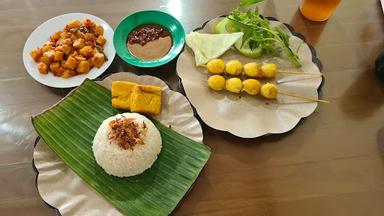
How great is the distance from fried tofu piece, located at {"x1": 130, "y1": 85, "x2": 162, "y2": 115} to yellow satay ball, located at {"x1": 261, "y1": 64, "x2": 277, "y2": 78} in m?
0.57

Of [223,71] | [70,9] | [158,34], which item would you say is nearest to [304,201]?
[223,71]

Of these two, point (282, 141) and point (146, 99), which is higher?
point (146, 99)

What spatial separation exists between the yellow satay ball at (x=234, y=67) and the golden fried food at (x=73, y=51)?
26.3 inches

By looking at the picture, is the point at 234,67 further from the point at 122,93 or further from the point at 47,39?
the point at 47,39

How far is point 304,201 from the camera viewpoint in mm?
1539

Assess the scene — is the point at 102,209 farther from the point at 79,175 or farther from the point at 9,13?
the point at 9,13

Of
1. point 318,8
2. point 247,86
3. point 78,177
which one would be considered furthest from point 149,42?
point 318,8

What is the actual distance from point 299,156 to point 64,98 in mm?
1188

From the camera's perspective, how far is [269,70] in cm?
174

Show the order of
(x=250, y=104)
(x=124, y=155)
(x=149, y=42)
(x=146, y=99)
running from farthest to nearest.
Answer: (x=149, y=42) < (x=250, y=104) < (x=146, y=99) < (x=124, y=155)

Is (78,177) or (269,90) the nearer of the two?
(78,177)

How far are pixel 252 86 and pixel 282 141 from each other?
31cm

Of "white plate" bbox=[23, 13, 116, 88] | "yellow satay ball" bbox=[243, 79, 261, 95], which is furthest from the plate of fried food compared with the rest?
"white plate" bbox=[23, 13, 116, 88]

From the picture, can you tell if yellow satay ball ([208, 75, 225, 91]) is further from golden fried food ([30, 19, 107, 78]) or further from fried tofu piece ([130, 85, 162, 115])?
golden fried food ([30, 19, 107, 78])
